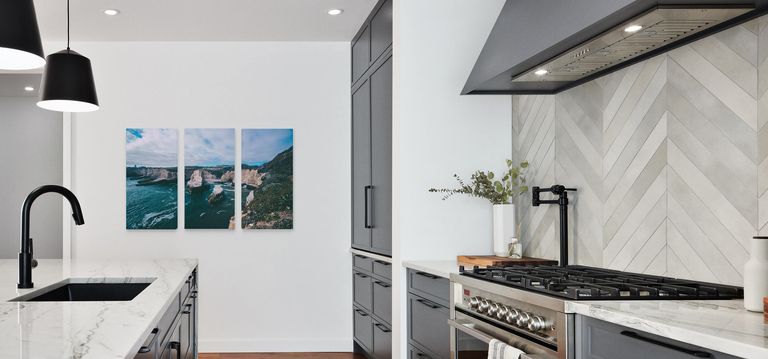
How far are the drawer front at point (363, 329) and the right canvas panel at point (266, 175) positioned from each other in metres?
0.93

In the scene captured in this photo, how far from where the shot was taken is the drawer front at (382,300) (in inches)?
165

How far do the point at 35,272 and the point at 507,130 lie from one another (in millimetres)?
2399

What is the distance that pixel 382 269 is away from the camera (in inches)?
173

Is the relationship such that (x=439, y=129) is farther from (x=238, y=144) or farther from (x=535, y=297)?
(x=238, y=144)

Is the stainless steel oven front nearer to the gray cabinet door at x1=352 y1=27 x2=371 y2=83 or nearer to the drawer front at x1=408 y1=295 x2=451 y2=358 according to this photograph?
the drawer front at x1=408 y1=295 x2=451 y2=358


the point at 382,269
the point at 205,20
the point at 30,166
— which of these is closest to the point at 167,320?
the point at 382,269

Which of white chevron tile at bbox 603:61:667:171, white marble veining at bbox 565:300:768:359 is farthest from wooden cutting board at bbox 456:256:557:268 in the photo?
white marble veining at bbox 565:300:768:359

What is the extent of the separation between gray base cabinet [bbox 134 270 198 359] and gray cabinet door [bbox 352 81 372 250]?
141cm

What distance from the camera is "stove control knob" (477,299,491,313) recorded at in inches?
96.9

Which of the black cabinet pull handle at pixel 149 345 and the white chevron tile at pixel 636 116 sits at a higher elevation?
the white chevron tile at pixel 636 116

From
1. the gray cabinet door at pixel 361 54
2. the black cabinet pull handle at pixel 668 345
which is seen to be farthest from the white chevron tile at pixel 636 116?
the gray cabinet door at pixel 361 54

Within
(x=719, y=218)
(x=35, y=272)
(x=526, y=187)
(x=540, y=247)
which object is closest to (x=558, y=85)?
(x=526, y=187)

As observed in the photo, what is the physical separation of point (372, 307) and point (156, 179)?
211 centimetres

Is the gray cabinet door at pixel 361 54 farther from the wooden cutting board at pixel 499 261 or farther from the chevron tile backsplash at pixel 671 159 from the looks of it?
the wooden cutting board at pixel 499 261
